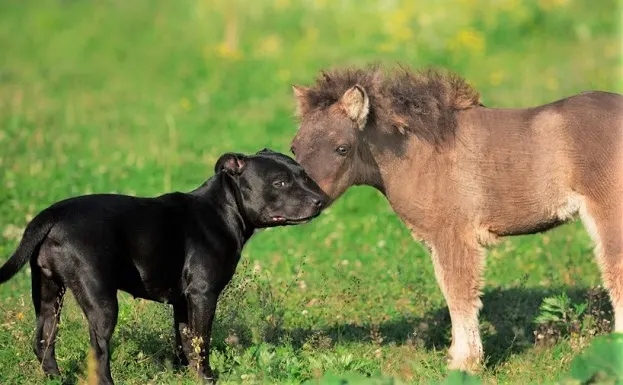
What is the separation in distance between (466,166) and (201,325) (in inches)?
94.5

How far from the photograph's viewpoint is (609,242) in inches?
313

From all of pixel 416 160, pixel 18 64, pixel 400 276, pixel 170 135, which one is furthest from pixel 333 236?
pixel 18 64

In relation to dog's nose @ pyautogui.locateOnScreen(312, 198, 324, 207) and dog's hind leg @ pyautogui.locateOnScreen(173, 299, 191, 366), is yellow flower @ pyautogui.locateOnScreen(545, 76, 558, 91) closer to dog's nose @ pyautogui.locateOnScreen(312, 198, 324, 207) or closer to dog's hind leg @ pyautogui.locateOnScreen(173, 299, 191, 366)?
dog's nose @ pyautogui.locateOnScreen(312, 198, 324, 207)

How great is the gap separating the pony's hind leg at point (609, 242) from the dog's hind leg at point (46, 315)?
388 cm

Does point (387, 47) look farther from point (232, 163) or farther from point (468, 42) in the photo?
point (232, 163)

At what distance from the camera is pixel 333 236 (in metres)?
12.0

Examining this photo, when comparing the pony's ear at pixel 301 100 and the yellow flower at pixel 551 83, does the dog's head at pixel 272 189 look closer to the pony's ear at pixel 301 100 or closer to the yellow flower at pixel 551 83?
the pony's ear at pixel 301 100

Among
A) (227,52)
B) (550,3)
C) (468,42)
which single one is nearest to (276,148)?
(227,52)

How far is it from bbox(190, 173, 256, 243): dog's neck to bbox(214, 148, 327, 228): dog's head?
4 centimetres

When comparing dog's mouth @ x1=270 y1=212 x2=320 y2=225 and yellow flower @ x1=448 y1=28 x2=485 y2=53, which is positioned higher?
dog's mouth @ x1=270 y1=212 x2=320 y2=225

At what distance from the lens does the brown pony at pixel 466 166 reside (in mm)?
8055

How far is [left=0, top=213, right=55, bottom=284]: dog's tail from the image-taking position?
6.87m

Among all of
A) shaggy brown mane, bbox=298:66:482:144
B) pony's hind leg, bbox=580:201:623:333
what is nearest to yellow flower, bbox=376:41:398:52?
shaggy brown mane, bbox=298:66:482:144

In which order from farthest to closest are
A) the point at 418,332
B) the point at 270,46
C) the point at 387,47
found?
the point at 270,46 → the point at 387,47 → the point at 418,332
